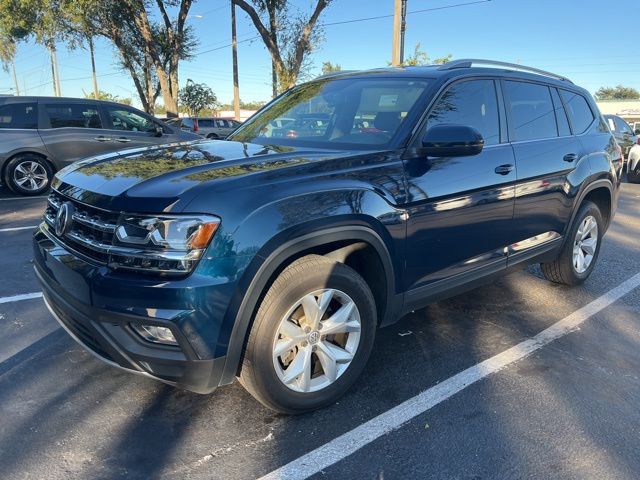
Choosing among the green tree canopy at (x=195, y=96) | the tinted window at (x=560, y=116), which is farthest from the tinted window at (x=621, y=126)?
the green tree canopy at (x=195, y=96)

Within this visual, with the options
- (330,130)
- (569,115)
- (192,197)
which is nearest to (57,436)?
(192,197)

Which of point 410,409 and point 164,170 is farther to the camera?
point 410,409

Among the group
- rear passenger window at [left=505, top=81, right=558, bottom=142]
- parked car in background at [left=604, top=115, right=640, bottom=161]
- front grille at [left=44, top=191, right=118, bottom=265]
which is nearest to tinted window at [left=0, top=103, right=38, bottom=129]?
front grille at [left=44, top=191, right=118, bottom=265]

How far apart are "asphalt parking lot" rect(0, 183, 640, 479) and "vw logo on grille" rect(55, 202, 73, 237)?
94cm

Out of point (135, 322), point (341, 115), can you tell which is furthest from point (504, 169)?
point (135, 322)

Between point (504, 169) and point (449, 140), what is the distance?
819mm

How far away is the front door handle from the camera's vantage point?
3.51m

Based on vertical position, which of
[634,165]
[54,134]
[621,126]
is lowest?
[634,165]

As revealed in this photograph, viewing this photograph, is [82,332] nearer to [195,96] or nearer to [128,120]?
[128,120]

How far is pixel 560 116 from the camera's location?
4.39 meters

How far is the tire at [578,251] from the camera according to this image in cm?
451

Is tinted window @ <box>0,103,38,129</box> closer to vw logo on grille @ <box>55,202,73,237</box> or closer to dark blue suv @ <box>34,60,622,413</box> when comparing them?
dark blue suv @ <box>34,60,622,413</box>

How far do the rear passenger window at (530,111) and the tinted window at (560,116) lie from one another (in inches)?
2.6

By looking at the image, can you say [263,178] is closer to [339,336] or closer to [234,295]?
[234,295]
